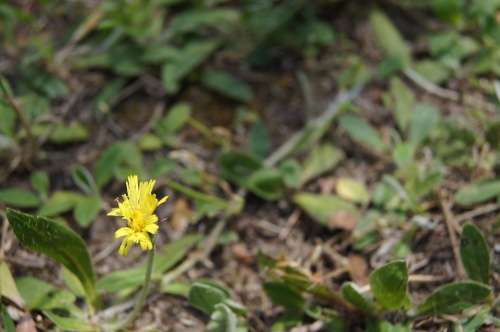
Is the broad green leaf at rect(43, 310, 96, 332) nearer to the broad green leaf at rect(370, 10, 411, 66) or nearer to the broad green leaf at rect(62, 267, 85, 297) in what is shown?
the broad green leaf at rect(62, 267, 85, 297)

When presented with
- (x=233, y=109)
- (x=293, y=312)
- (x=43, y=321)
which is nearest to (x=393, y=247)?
(x=293, y=312)

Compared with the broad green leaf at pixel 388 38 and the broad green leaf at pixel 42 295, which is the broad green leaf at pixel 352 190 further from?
the broad green leaf at pixel 42 295

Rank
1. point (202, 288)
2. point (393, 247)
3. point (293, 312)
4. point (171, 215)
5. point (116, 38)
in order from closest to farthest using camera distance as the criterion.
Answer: point (202, 288) → point (293, 312) → point (393, 247) → point (171, 215) → point (116, 38)

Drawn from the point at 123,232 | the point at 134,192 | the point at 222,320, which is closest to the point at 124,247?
the point at 123,232

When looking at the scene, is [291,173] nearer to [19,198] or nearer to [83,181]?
[83,181]

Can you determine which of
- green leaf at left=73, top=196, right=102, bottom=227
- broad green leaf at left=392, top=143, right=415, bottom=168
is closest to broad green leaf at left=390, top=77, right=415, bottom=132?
broad green leaf at left=392, top=143, right=415, bottom=168

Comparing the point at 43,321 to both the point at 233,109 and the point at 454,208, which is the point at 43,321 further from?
the point at 454,208
